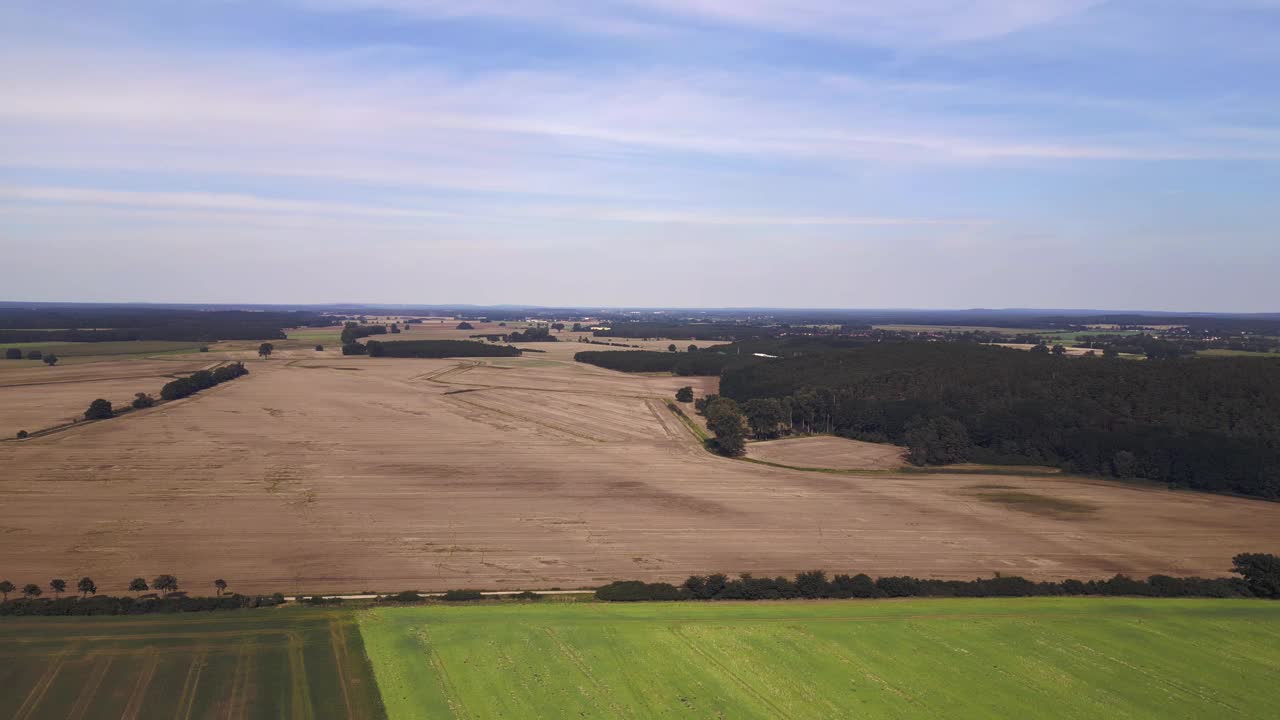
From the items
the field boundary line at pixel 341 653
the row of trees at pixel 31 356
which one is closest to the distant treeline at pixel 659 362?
the row of trees at pixel 31 356

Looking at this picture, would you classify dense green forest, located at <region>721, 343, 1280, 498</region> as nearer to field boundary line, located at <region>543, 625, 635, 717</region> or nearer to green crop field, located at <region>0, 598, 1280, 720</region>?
green crop field, located at <region>0, 598, 1280, 720</region>

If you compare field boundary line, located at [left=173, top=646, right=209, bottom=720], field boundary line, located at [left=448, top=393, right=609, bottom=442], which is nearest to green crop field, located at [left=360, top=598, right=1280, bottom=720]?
field boundary line, located at [left=173, top=646, right=209, bottom=720]

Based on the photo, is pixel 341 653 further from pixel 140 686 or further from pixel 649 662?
pixel 649 662

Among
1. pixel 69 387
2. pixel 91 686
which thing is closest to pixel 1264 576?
pixel 91 686

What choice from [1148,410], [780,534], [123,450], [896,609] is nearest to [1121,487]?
[1148,410]

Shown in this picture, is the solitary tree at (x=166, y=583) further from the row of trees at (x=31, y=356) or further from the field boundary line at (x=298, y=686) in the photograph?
the row of trees at (x=31, y=356)

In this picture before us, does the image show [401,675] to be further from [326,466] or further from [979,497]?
[979,497]
